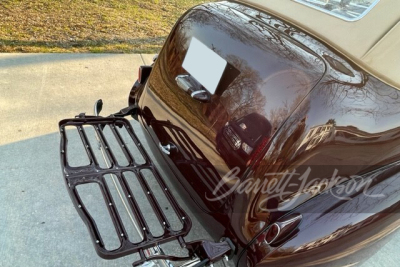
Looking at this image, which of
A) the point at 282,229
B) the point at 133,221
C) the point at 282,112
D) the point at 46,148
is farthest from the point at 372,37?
the point at 46,148

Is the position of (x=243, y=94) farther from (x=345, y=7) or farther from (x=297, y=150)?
(x=345, y=7)

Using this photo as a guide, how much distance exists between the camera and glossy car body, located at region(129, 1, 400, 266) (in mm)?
1498

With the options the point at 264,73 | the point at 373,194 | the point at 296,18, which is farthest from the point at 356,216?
the point at 296,18

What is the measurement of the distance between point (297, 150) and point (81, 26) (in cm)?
480

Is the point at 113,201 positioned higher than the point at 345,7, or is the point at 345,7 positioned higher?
the point at 345,7

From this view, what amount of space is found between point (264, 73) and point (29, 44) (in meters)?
4.02

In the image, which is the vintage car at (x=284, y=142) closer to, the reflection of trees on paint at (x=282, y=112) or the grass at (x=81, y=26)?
the reflection of trees on paint at (x=282, y=112)

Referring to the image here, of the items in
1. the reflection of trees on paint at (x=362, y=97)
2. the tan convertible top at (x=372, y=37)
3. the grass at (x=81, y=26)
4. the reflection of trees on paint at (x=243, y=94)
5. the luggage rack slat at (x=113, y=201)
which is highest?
the tan convertible top at (x=372, y=37)

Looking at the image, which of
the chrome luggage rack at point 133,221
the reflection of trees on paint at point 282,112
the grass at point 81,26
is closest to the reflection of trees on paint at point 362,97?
the reflection of trees on paint at point 282,112

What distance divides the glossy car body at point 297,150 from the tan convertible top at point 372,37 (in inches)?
2.8

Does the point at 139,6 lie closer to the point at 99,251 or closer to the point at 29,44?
the point at 29,44

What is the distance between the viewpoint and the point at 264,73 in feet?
5.32

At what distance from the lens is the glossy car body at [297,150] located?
4.91 ft

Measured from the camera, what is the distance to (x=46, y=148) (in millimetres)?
2877
